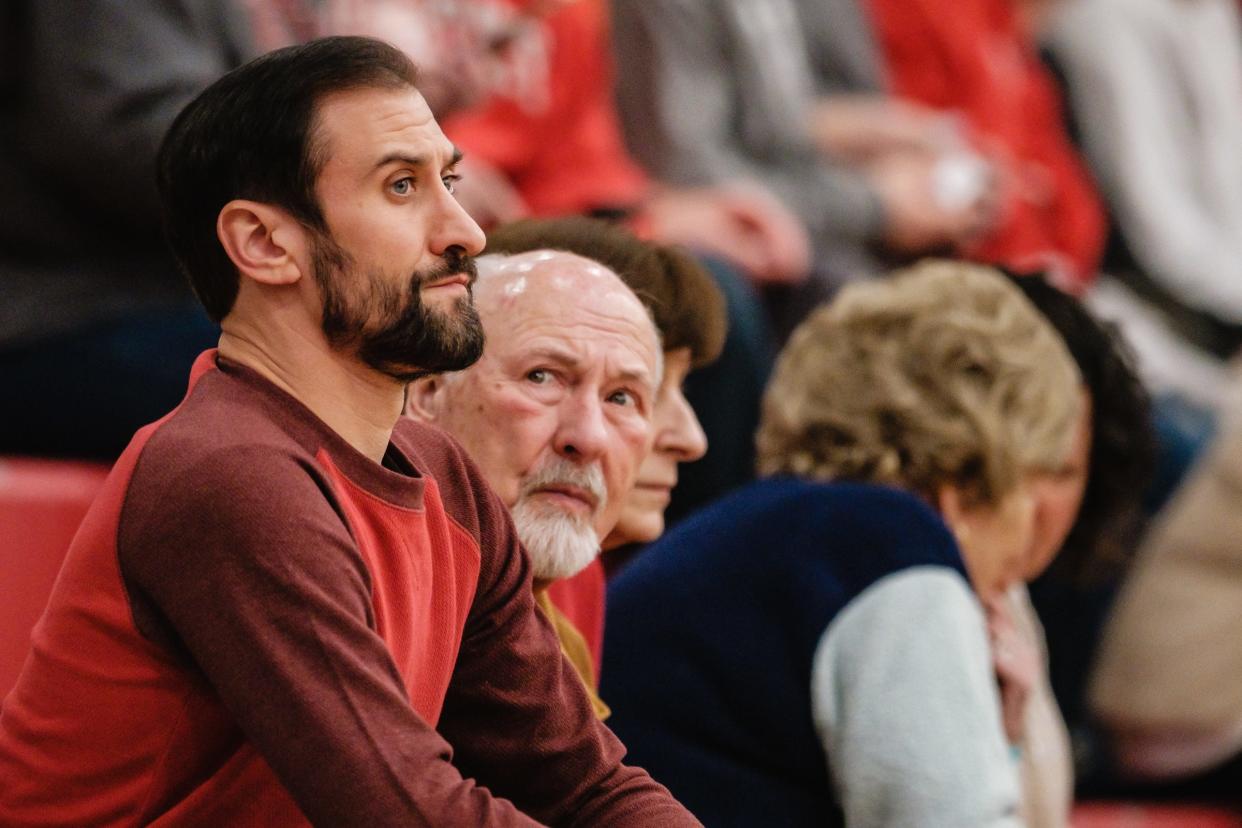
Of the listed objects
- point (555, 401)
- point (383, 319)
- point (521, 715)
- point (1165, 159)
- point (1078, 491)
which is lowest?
point (1165, 159)

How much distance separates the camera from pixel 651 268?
1.34 metres

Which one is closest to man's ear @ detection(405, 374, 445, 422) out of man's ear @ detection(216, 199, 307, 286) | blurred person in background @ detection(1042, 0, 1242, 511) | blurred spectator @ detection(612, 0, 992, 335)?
man's ear @ detection(216, 199, 307, 286)

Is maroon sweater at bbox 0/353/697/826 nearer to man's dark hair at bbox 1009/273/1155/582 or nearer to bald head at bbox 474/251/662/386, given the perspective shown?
bald head at bbox 474/251/662/386

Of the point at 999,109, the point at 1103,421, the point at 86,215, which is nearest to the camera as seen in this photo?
the point at 86,215

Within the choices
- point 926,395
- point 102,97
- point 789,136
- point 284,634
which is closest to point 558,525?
point 284,634

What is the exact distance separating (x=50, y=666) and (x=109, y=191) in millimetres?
921

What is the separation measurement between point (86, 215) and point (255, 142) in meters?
0.95

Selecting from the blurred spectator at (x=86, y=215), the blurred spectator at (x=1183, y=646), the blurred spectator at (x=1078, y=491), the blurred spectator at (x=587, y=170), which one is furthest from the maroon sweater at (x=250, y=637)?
the blurred spectator at (x=1183, y=646)

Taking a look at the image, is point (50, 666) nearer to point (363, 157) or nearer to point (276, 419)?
point (276, 419)

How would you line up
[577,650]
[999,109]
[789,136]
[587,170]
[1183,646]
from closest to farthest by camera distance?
[577,650]
[1183,646]
[587,170]
[789,136]
[999,109]

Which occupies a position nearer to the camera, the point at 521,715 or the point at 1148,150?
the point at 521,715

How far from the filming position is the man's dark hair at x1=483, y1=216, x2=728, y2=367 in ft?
4.29

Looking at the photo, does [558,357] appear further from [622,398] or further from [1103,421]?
[1103,421]

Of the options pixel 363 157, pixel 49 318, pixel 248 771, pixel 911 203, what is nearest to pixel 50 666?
pixel 248 771
